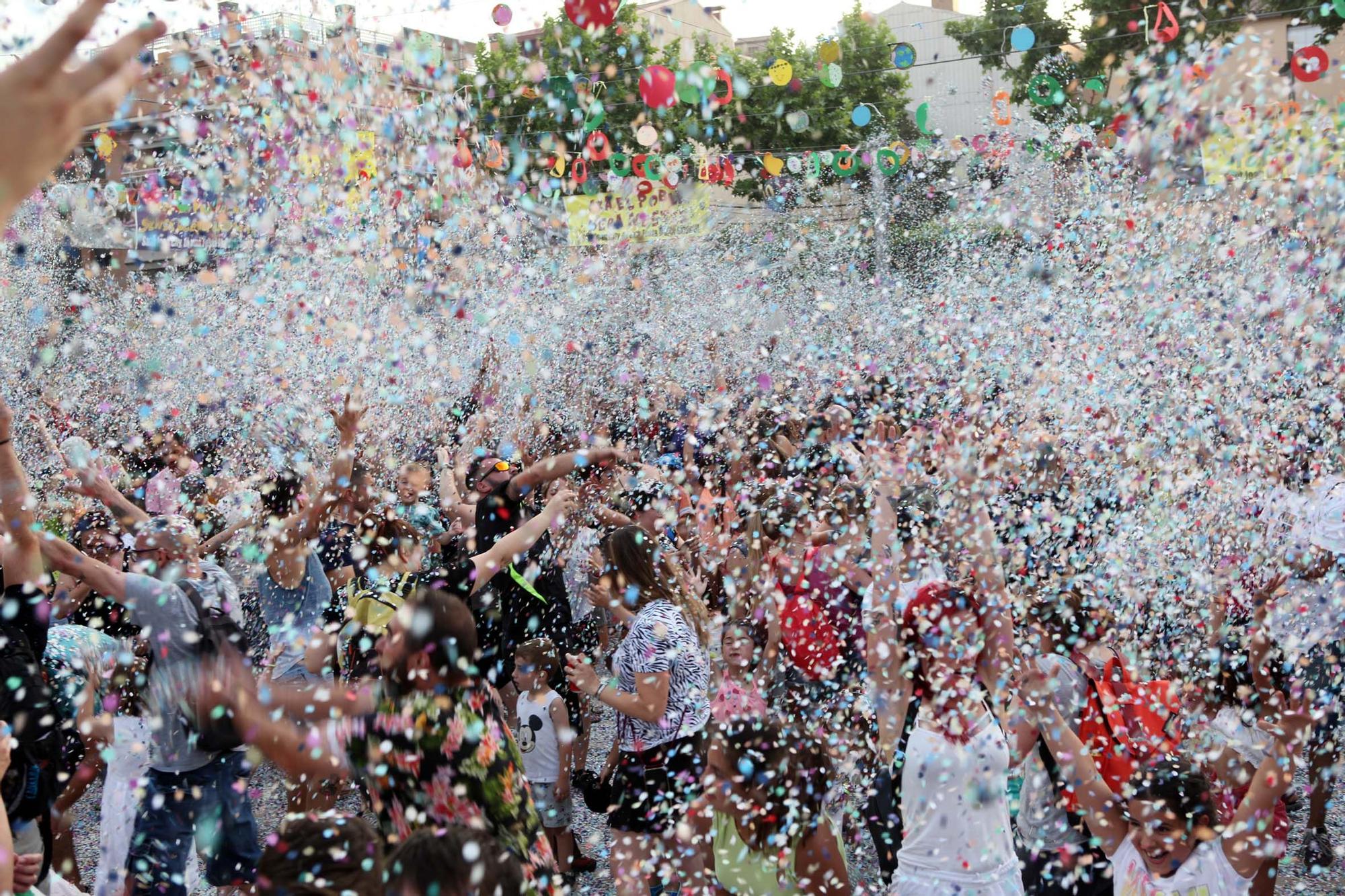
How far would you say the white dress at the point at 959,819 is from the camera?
293 centimetres

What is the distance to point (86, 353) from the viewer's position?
13938 millimetres

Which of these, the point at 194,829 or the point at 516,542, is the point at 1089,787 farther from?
the point at 194,829

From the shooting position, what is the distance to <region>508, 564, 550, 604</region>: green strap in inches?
169

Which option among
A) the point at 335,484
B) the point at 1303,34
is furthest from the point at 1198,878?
the point at 1303,34

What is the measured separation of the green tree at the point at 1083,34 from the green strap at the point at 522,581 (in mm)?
7297

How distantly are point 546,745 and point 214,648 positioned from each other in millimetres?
1415

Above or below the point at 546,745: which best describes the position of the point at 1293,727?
above

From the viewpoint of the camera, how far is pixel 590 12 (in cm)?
446

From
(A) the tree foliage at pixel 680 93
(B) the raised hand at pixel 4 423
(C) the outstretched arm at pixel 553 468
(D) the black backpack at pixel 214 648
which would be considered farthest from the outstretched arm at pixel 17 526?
(A) the tree foliage at pixel 680 93

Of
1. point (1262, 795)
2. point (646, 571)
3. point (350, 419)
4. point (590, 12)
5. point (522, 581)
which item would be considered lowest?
point (1262, 795)

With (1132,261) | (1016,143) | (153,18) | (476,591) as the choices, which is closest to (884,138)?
(1016,143)

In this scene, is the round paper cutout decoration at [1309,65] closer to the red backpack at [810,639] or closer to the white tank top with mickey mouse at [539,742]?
the red backpack at [810,639]

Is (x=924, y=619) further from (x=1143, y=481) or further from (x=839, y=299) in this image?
(x=839, y=299)

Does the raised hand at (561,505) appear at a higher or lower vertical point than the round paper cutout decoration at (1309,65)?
lower
